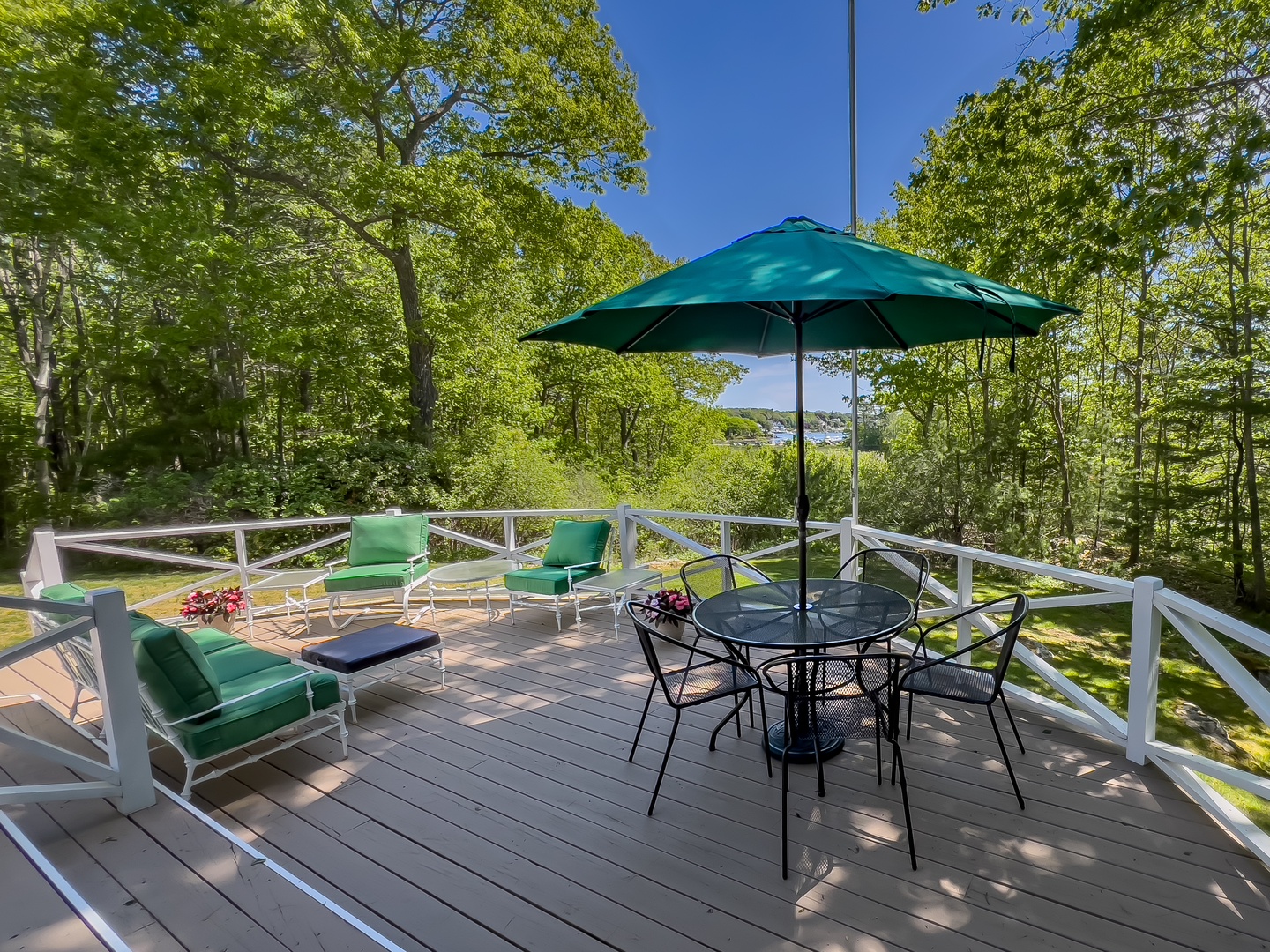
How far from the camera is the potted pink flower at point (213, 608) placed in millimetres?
4520

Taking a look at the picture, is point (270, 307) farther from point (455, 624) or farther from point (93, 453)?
point (455, 624)

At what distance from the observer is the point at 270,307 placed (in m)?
8.82

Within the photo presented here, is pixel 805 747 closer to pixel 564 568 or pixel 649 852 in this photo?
pixel 649 852

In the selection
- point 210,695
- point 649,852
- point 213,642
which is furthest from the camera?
point 213,642

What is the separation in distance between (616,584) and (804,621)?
7.77 ft

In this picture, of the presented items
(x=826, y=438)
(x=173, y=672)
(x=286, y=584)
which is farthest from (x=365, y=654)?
(x=826, y=438)

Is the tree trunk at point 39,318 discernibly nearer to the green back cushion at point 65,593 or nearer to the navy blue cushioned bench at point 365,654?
the green back cushion at point 65,593

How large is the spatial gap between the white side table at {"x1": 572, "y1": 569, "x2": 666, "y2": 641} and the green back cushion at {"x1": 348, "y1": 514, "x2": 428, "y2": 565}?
5.65 feet

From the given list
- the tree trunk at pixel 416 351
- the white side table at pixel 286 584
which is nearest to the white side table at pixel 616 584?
the white side table at pixel 286 584

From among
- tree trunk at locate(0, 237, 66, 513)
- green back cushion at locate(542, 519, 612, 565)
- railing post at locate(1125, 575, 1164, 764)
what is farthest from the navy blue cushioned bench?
tree trunk at locate(0, 237, 66, 513)

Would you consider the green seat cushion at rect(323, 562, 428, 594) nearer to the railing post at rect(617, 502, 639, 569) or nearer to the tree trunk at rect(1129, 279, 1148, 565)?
the railing post at rect(617, 502, 639, 569)

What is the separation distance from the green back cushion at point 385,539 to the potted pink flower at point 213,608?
1059 mm

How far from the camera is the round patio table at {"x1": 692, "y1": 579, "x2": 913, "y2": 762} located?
2490mm

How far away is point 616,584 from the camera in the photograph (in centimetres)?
489
